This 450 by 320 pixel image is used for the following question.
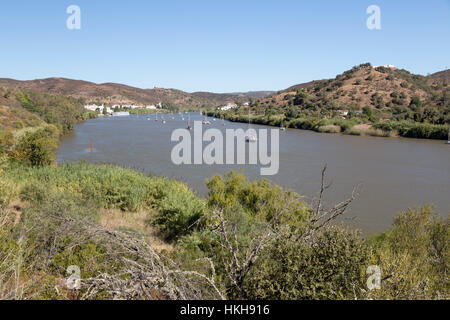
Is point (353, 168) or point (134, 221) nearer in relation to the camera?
point (134, 221)

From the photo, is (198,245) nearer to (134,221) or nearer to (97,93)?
(134,221)

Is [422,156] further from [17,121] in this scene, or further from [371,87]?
[371,87]

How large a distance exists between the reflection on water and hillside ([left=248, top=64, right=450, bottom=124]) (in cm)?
1622

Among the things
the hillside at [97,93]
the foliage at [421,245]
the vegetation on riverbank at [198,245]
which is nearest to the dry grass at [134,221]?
the vegetation on riverbank at [198,245]

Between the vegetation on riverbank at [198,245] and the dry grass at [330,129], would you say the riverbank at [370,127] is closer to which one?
the dry grass at [330,129]

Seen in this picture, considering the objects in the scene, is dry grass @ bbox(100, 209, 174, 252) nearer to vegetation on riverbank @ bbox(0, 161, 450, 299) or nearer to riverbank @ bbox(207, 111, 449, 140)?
vegetation on riverbank @ bbox(0, 161, 450, 299)

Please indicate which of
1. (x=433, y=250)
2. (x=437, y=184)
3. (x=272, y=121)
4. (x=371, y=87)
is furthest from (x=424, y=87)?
(x=433, y=250)

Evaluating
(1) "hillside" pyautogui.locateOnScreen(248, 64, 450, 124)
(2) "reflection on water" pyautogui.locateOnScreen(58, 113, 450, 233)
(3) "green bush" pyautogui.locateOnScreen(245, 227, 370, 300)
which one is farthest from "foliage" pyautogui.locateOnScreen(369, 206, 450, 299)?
(1) "hillside" pyautogui.locateOnScreen(248, 64, 450, 124)

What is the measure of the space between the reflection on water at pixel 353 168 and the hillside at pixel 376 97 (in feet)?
53.2

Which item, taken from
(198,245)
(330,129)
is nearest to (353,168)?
(198,245)

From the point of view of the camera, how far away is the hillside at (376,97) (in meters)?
52.3

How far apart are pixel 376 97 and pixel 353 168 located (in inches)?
1760

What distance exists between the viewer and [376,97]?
202 feet

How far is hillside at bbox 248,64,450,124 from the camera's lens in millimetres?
52344
